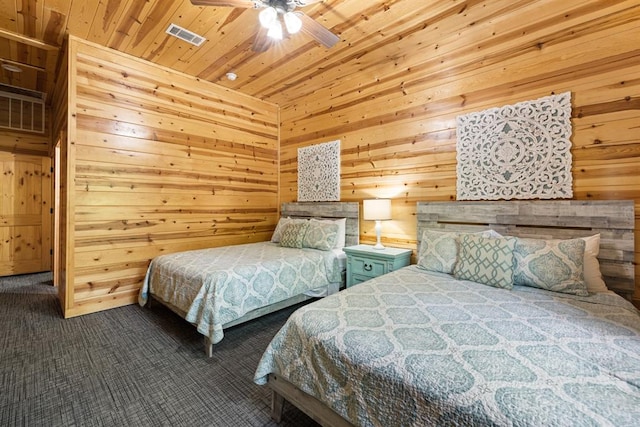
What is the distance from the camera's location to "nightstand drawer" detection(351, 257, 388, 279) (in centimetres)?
293

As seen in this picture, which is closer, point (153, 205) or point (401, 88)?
point (401, 88)

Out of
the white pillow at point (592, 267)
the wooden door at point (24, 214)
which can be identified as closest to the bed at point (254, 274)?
the white pillow at point (592, 267)

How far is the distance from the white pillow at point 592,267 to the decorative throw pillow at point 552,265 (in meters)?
0.13

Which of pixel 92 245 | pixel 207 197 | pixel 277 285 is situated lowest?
pixel 277 285

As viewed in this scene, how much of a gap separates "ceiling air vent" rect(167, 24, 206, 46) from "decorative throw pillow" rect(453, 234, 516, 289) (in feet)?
10.5

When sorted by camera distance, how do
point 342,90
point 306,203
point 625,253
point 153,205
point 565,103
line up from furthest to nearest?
point 306,203 < point 342,90 < point 153,205 < point 565,103 < point 625,253

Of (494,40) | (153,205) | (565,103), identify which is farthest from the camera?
(153,205)

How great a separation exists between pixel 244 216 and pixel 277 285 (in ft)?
6.35

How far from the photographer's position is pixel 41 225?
4.77 meters

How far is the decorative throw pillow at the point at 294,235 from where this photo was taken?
3.51m

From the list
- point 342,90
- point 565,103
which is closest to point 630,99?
point 565,103

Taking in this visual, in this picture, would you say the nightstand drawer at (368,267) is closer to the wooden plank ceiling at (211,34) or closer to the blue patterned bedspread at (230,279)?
the blue patterned bedspread at (230,279)

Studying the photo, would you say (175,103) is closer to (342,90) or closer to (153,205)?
(153,205)

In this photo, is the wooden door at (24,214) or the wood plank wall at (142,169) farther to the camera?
the wooden door at (24,214)
